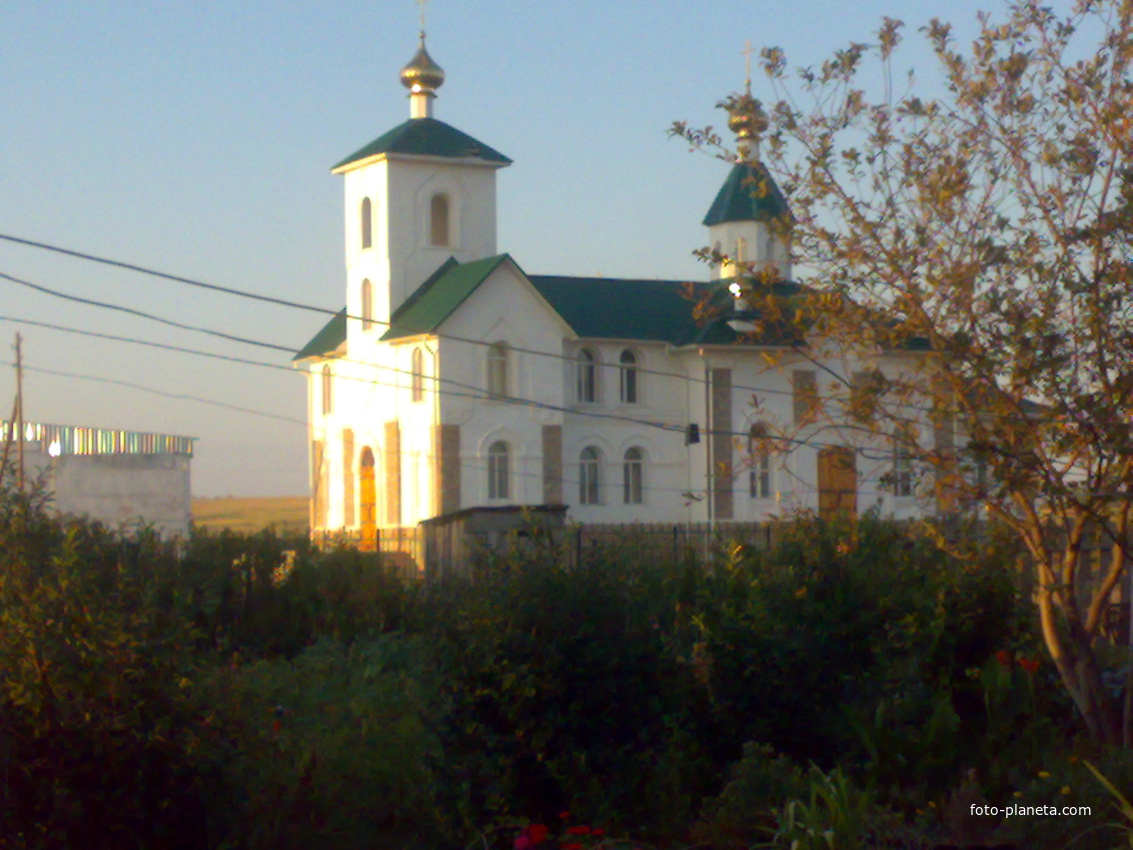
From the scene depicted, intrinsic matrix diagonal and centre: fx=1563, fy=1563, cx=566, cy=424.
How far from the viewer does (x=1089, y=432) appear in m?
10.1

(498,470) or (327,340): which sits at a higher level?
(327,340)

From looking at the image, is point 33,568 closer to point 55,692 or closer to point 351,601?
point 55,692

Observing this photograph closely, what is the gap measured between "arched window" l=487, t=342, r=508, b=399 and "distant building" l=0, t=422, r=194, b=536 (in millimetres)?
10434

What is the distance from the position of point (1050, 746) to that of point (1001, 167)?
420 cm

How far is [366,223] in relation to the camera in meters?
49.4

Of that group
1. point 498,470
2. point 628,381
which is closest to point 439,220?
point 628,381

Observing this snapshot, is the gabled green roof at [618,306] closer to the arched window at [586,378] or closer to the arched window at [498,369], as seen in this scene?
the arched window at [586,378]

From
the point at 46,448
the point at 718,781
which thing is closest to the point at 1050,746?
the point at 718,781

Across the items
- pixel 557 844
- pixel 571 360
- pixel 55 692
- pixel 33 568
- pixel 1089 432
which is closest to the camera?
pixel 55 692

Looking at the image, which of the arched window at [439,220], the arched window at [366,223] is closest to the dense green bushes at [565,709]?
the arched window at [439,220]

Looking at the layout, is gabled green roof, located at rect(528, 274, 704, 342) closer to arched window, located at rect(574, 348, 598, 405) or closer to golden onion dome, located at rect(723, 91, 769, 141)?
arched window, located at rect(574, 348, 598, 405)

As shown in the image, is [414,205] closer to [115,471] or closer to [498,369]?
[498,369]

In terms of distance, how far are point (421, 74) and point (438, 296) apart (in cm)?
799

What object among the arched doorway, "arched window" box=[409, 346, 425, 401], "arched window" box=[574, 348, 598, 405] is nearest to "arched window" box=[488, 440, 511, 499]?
"arched window" box=[409, 346, 425, 401]
